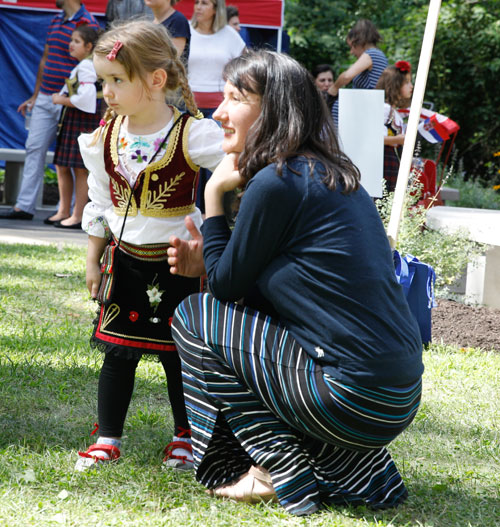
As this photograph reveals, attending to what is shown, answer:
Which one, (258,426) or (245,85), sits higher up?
(245,85)

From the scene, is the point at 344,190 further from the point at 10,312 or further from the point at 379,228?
the point at 10,312

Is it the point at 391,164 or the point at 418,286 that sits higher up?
the point at 391,164

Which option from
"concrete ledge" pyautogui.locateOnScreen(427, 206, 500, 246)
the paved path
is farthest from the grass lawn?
the paved path

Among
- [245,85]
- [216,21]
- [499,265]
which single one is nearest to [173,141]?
[245,85]

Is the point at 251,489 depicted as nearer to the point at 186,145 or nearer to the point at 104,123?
the point at 186,145

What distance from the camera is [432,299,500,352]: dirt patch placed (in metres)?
4.47

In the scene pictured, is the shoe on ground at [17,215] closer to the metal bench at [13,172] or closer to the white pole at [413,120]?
the metal bench at [13,172]

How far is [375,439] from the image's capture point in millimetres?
2254

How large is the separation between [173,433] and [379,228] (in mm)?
1124

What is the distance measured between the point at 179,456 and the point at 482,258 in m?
3.19

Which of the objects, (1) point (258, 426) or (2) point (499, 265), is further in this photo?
(2) point (499, 265)

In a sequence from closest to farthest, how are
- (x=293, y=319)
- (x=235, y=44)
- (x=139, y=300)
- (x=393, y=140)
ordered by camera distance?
(x=293, y=319) < (x=139, y=300) < (x=235, y=44) < (x=393, y=140)

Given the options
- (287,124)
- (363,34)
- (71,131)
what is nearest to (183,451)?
(287,124)

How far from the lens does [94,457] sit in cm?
256
